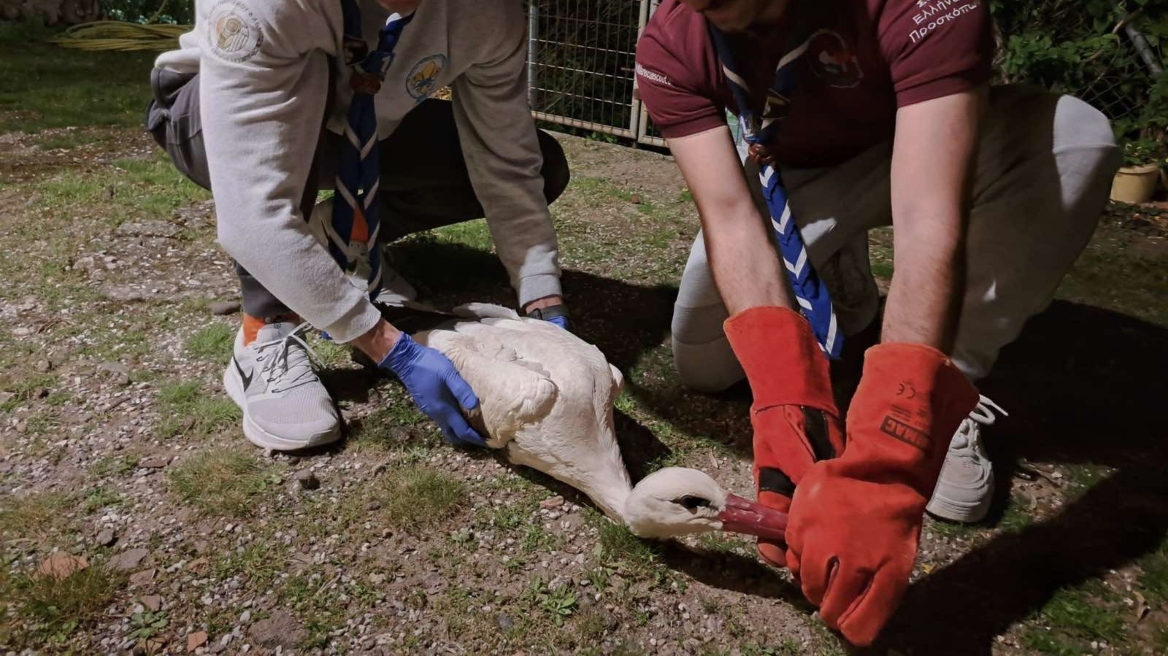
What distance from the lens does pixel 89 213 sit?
3.35 m

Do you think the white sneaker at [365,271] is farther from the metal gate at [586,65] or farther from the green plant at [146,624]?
the metal gate at [586,65]

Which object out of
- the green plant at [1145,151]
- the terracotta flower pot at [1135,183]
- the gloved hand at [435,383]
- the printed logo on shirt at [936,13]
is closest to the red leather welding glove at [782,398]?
the printed logo on shirt at [936,13]

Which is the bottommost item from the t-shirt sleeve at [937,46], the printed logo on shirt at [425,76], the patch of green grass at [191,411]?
the patch of green grass at [191,411]

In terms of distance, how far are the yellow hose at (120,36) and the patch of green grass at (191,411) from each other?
5893mm

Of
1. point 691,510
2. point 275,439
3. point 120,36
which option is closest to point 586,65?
point 275,439

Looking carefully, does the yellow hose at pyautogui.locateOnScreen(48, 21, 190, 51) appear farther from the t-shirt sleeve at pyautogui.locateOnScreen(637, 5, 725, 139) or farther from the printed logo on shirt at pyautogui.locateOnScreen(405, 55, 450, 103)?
the t-shirt sleeve at pyautogui.locateOnScreen(637, 5, 725, 139)

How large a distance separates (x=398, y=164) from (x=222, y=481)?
3.65 ft

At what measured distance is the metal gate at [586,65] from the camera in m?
5.04

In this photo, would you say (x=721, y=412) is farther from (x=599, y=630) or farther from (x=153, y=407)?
(x=153, y=407)

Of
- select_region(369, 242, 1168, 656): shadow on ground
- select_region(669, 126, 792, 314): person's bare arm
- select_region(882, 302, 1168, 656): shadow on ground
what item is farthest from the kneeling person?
select_region(882, 302, 1168, 656): shadow on ground

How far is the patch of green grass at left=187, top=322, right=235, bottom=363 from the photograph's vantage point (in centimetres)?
246

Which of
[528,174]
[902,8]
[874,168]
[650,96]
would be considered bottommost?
[528,174]

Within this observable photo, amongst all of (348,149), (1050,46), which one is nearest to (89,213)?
(348,149)

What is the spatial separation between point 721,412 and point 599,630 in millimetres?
842
